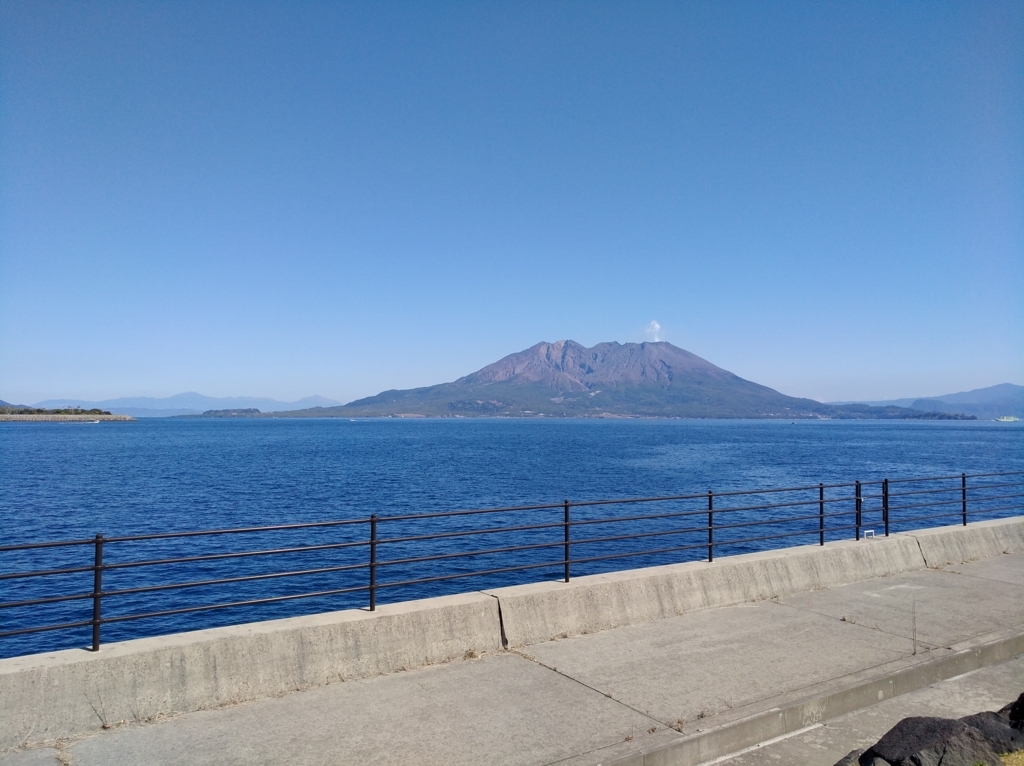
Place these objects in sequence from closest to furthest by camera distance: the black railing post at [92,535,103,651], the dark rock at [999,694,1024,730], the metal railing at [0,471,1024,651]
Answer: the dark rock at [999,694,1024,730] → the black railing post at [92,535,103,651] → the metal railing at [0,471,1024,651]

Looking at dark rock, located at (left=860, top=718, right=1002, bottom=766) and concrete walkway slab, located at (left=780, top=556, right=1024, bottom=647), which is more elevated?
dark rock, located at (left=860, top=718, right=1002, bottom=766)

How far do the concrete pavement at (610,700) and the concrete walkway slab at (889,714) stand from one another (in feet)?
0.06

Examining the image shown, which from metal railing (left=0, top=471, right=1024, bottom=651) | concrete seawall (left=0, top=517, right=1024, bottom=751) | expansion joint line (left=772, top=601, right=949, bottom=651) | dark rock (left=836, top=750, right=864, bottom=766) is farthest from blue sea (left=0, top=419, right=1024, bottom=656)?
dark rock (left=836, top=750, right=864, bottom=766)

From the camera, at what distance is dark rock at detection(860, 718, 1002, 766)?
4680 mm

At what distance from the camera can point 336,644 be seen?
7.04 meters

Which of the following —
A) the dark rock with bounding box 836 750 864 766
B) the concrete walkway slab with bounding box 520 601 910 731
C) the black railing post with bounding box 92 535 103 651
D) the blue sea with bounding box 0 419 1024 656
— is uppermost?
the black railing post with bounding box 92 535 103 651

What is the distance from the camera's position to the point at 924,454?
9225 centimetres

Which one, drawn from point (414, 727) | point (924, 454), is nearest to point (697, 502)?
point (414, 727)

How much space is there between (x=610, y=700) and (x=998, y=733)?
9.41 ft

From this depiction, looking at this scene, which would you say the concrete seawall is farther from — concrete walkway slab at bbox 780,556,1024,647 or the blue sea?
the blue sea

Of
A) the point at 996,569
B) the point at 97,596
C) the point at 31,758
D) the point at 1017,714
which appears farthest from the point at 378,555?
the point at 1017,714

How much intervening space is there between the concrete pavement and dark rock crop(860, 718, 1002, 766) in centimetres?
93

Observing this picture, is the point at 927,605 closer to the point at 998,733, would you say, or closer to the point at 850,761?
the point at 998,733

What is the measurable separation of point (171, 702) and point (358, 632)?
1686mm
